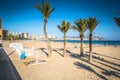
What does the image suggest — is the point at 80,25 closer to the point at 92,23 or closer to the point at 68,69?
the point at 92,23

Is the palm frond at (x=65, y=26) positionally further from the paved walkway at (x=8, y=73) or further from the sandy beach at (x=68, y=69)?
the paved walkway at (x=8, y=73)

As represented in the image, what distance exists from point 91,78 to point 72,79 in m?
1.31

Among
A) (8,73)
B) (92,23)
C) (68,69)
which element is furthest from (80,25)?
(8,73)

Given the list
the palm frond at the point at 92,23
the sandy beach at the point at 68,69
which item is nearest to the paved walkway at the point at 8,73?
the sandy beach at the point at 68,69

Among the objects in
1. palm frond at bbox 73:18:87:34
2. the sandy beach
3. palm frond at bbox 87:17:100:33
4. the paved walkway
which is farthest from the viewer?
palm frond at bbox 73:18:87:34

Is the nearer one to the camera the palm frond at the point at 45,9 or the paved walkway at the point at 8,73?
the paved walkway at the point at 8,73

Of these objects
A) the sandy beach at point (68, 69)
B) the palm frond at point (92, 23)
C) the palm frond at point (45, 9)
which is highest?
the palm frond at point (45, 9)

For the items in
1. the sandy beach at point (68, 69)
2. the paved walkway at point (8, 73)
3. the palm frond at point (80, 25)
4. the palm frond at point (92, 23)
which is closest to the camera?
the paved walkway at point (8, 73)

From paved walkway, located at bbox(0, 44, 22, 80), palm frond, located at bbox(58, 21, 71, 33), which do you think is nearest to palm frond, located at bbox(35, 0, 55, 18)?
palm frond, located at bbox(58, 21, 71, 33)

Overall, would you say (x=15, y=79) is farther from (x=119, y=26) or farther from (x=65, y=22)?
(x=65, y=22)

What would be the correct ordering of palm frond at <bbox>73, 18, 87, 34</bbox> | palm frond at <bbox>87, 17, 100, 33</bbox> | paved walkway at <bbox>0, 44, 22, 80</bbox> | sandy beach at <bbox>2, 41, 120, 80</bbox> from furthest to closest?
1. palm frond at <bbox>73, 18, 87, 34</bbox>
2. palm frond at <bbox>87, 17, 100, 33</bbox>
3. sandy beach at <bbox>2, 41, 120, 80</bbox>
4. paved walkway at <bbox>0, 44, 22, 80</bbox>

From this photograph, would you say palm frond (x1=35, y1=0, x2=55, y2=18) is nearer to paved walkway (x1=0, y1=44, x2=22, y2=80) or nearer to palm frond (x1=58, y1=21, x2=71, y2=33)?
palm frond (x1=58, y1=21, x2=71, y2=33)

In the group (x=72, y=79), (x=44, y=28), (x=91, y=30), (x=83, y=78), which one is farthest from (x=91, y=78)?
(x=44, y=28)

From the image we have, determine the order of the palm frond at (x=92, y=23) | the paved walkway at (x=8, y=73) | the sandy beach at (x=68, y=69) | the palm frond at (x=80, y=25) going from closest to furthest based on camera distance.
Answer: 1. the paved walkway at (x=8, y=73)
2. the sandy beach at (x=68, y=69)
3. the palm frond at (x=92, y=23)
4. the palm frond at (x=80, y=25)
